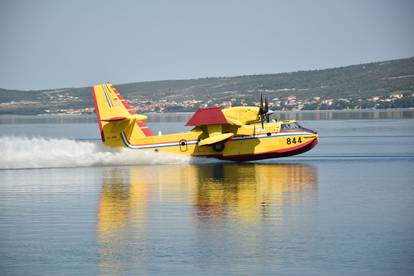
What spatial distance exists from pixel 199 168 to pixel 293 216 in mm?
21065

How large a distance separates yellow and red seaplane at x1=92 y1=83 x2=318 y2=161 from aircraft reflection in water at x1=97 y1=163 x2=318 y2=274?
2.66 m

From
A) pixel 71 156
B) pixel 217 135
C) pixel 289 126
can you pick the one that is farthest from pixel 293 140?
pixel 71 156

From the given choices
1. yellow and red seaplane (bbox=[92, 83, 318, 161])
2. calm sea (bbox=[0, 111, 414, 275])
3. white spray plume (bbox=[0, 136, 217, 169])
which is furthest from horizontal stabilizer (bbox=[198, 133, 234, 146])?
white spray plume (bbox=[0, 136, 217, 169])

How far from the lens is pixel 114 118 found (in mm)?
53000

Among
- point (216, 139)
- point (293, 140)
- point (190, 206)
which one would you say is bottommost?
point (190, 206)

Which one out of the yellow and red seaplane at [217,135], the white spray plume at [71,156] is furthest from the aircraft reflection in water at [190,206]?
the white spray plume at [71,156]

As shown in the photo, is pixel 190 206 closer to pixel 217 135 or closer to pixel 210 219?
pixel 210 219

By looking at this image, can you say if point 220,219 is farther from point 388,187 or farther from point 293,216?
point 388,187

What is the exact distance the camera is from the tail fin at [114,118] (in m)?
54.1

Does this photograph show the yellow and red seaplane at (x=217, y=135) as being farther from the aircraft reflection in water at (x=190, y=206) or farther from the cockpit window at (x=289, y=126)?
the aircraft reflection in water at (x=190, y=206)

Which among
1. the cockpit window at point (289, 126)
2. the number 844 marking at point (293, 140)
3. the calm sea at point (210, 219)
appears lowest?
the calm sea at point (210, 219)

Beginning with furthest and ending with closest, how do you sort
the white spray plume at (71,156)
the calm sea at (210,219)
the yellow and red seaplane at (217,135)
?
the white spray plume at (71,156) → the yellow and red seaplane at (217,135) → the calm sea at (210,219)

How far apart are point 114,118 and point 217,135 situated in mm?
6565

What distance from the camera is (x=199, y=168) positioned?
168 ft
